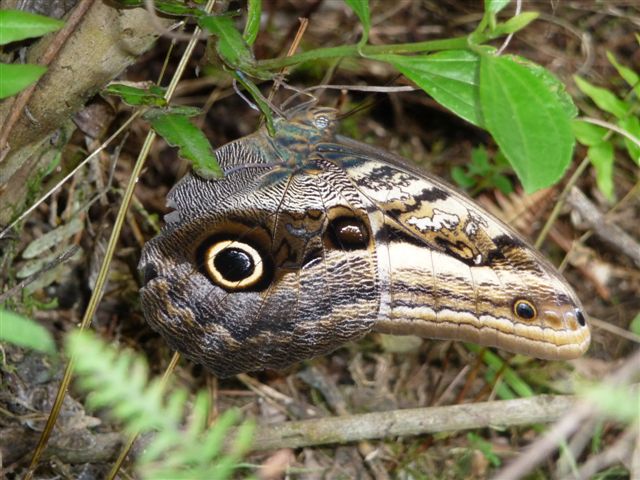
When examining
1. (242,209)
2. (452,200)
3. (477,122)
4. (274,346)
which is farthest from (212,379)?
(477,122)

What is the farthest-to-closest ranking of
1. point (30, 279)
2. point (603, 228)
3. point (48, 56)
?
1. point (603, 228)
2. point (48, 56)
3. point (30, 279)

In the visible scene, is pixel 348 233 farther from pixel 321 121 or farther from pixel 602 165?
pixel 602 165

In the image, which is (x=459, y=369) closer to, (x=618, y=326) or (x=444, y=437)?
(x=444, y=437)

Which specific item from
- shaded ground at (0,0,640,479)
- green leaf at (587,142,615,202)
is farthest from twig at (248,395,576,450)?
green leaf at (587,142,615,202)

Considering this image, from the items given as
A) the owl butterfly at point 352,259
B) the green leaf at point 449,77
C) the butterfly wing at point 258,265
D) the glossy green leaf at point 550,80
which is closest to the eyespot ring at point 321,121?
the owl butterfly at point 352,259

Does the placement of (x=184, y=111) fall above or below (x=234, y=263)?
above

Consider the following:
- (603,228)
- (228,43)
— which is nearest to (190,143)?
(228,43)

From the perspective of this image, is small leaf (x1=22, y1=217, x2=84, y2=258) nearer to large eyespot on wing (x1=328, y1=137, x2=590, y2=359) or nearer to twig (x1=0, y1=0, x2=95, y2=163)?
twig (x1=0, y1=0, x2=95, y2=163)

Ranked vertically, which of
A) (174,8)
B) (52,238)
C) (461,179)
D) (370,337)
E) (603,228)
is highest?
(174,8)
